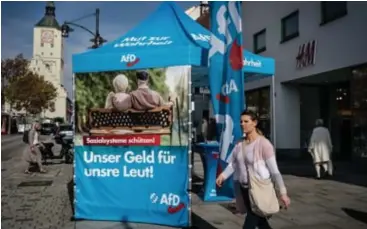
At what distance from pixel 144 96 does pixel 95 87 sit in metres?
0.91

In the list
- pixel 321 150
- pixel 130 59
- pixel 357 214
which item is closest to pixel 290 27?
pixel 321 150

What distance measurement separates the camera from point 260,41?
71.1ft

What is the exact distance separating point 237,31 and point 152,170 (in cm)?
262

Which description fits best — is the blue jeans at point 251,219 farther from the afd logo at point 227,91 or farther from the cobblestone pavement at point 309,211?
the afd logo at point 227,91

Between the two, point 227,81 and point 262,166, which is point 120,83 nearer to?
point 227,81

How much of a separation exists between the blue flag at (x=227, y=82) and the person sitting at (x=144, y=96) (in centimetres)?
95

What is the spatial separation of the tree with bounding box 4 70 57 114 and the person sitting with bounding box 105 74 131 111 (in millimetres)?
60872

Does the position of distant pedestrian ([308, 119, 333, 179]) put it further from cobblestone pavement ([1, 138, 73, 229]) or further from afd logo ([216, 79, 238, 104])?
cobblestone pavement ([1, 138, 73, 229])

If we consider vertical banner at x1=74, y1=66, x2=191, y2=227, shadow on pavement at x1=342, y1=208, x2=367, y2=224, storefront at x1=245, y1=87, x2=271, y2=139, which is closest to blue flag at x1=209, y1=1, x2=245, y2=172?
vertical banner at x1=74, y1=66, x2=191, y2=227

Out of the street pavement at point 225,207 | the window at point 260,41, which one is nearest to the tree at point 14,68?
the window at point 260,41

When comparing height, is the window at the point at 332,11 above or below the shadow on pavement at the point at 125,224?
above

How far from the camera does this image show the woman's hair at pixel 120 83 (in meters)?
7.14

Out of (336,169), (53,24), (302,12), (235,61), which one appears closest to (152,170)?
(235,61)

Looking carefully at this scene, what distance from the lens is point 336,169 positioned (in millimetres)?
15156
